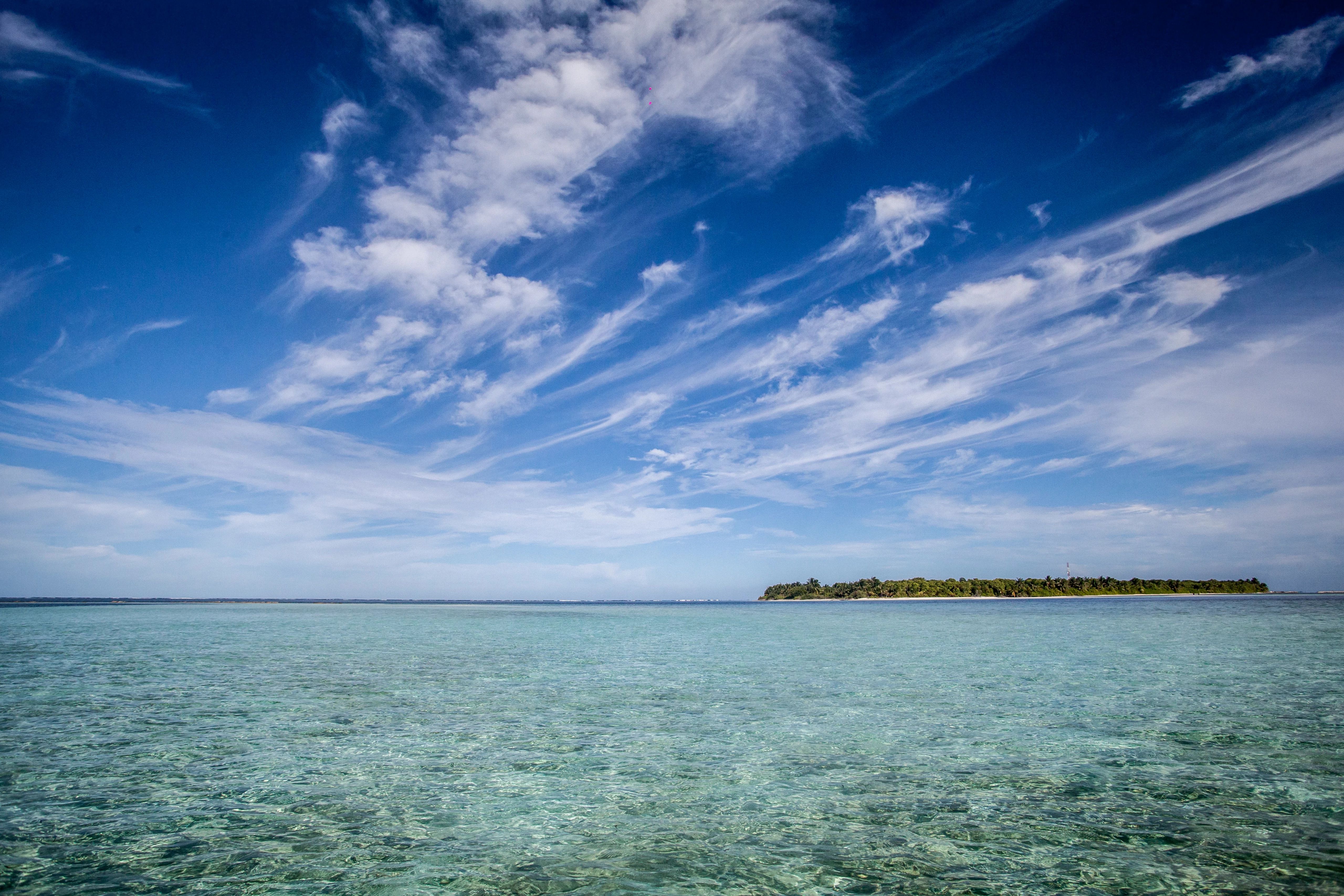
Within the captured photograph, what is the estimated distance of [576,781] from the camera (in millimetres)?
11344

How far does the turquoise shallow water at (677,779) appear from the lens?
7746 mm

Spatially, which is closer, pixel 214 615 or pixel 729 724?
pixel 729 724

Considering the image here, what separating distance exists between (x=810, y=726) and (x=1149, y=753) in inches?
272

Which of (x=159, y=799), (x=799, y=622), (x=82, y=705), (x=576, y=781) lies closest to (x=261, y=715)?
(x=82, y=705)

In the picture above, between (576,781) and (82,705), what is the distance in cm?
1653

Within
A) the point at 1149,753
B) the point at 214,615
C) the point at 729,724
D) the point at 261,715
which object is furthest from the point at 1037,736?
the point at 214,615

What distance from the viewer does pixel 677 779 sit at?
11.5m

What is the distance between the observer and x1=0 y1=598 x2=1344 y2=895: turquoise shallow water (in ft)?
25.4

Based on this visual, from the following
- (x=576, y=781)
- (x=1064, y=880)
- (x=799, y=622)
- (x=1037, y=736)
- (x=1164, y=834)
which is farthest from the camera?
(x=799, y=622)

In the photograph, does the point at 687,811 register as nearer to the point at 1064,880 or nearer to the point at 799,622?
the point at 1064,880

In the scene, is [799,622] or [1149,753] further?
[799,622]

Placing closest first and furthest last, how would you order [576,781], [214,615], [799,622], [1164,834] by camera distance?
[1164,834]
[576,781]
[799,622]
[214,615]

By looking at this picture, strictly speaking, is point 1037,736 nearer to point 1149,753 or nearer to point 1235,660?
point 1149,753

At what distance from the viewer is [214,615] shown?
93.7m
